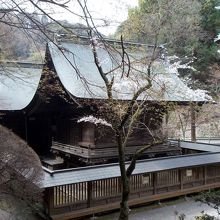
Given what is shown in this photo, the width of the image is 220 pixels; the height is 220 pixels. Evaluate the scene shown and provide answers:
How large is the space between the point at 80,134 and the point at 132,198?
4.50 metres

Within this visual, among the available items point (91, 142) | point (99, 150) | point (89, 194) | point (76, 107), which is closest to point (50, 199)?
point (89, 194)

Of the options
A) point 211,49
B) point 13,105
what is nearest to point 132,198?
point 13,105

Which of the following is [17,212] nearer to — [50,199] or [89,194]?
[50,199]

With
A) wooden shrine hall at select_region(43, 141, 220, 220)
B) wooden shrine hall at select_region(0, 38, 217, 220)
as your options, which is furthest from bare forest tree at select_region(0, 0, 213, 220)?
wooden shrine hall at select_region(43, 141, 220, 220)

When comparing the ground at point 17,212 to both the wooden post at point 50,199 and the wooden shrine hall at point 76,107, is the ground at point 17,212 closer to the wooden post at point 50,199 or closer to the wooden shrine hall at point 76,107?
the wooden post at point 50,199

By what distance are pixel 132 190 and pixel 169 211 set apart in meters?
1.29

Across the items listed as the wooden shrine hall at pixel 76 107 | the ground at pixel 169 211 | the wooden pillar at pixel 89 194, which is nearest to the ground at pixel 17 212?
the wooden pillar at pixel 89 194

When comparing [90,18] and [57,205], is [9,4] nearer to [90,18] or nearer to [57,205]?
[90,18]

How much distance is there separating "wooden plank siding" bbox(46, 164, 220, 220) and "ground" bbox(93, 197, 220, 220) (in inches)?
9.5

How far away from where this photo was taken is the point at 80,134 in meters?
13.2

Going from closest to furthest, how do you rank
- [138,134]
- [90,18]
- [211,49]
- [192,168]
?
[90,18]
[192,168]
[138,134]
[211,49]

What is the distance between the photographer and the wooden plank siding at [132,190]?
835cm

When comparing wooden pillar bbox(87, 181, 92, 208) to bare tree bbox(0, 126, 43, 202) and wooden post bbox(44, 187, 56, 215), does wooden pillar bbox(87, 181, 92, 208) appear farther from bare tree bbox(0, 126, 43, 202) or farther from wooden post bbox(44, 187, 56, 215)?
bare tree bbox(0, 126, 43, 202)

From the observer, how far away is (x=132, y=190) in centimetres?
959
